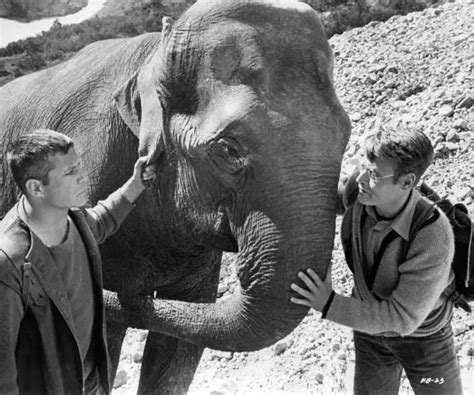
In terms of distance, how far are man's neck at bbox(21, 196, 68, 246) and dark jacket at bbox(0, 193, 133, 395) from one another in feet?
0.09

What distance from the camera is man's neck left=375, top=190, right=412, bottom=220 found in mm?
1914

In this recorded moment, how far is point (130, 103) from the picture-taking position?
2113 mm

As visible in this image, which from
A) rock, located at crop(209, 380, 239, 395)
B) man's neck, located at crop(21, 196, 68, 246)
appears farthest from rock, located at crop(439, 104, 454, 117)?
man's neck, located at crop(21, 196, 68, 246)

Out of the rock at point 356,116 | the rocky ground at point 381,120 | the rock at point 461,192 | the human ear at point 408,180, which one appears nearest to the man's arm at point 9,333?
the human ear at point 408,180

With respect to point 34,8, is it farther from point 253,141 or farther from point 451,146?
point 253,141

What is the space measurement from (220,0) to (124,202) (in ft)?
1.86

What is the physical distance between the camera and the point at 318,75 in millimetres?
1849

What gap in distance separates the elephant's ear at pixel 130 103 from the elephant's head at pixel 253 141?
75mm

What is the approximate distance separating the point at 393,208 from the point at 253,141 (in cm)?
42

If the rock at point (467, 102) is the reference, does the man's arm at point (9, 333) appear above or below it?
above

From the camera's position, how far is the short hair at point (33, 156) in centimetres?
164

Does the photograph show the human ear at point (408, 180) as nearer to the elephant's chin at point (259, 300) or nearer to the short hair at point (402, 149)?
the short hair at point (402, 149)

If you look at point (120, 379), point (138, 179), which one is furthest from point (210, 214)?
point (120, 379)

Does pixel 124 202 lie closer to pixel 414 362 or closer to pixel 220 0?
pixel 220 0
